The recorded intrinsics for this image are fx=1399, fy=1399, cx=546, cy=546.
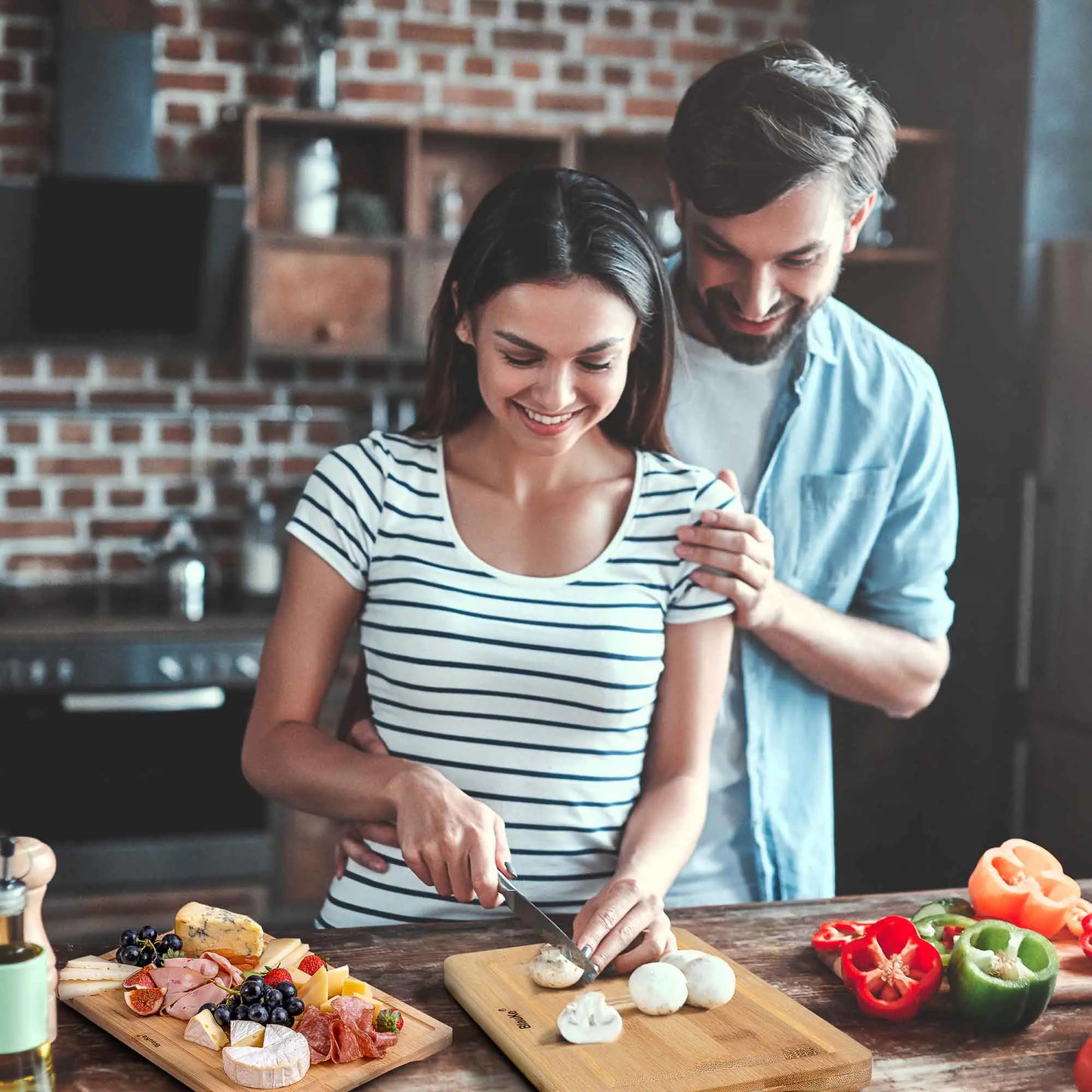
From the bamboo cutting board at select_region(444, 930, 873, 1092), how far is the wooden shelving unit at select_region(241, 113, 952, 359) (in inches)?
94.8

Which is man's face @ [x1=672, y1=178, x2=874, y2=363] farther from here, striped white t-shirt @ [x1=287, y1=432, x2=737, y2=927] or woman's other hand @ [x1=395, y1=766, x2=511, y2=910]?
woman's other hand @ [x1=395, y1=766, x2=511, y2=910]

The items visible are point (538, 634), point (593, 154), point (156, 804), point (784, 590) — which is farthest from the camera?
point (593, 154)

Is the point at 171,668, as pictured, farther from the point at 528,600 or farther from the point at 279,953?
the point at 279,953

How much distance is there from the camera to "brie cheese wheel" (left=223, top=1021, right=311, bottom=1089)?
0.97 meters

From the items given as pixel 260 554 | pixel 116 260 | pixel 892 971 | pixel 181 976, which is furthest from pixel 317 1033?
pixel 116 260

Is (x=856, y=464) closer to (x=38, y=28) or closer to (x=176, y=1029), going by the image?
(x=176, y=1029)

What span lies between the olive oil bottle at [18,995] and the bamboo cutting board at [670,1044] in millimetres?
341

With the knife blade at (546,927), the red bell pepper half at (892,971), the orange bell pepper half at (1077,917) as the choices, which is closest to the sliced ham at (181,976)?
the knife blade at (546,927)

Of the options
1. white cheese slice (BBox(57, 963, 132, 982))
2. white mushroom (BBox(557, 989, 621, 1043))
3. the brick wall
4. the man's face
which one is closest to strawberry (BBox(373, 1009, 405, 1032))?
white mushroom (BBox(557, 989, 621, 1043))

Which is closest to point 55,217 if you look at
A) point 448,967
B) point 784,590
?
point 784,590

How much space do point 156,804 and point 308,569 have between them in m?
1.88

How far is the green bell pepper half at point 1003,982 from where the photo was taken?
3.64 feet

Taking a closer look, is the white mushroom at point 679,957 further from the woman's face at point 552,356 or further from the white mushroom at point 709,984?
the woman's face at point 552,356

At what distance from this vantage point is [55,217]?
3.16 metres
